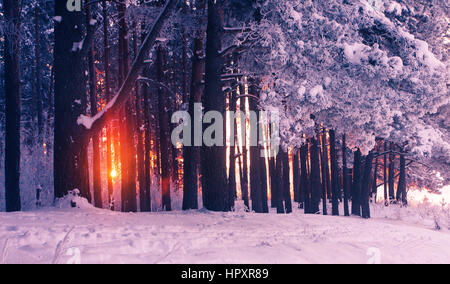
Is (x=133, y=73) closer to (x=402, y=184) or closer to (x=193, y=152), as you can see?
(x=193, y=152)

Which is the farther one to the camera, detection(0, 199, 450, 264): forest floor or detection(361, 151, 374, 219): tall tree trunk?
detection(361, 151, 374, 219): tall tree trunk

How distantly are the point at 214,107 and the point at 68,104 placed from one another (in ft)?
12.1

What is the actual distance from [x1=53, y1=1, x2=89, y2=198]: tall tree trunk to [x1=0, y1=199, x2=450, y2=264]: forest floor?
36.8 inches

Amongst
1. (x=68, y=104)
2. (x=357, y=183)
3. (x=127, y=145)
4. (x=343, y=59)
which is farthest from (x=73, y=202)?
(x=357, y=183)

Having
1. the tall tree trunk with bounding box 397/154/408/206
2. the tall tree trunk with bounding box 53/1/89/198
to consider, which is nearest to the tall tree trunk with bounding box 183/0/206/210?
the tall tree trunk with bounding box 53/1/89/198

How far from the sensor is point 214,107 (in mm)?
11961

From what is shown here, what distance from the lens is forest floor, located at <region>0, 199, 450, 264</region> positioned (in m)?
5.88

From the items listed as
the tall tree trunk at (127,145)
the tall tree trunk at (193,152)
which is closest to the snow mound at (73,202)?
the tall tree trunk at (193,152)

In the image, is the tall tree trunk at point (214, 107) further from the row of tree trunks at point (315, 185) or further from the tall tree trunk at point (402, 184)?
the tall tree trunk at point (402, 184)

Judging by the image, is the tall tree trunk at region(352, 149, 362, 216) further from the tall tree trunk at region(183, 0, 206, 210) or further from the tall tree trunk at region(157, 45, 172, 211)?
the tall tree trunk at region(183, 0, 206, 210)

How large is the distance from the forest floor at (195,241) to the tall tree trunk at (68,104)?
0.93 m

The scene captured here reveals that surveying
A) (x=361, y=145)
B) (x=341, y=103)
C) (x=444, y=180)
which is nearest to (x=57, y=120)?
(x=341, y=103)

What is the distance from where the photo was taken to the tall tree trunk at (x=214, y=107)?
461 inches

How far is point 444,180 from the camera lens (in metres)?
29.4
